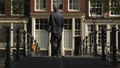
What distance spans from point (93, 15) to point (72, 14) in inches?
98.8

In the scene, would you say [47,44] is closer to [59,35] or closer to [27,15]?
[27,15]

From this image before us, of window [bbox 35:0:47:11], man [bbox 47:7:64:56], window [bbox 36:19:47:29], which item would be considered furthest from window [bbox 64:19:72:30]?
man [bbox 47:7:64:56]

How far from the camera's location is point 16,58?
19750 mm

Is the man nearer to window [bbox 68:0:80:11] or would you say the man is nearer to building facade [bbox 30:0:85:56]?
building facade [bbox 30:0:85:56]

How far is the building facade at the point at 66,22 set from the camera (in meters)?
61.1

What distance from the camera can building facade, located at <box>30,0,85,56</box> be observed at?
61.1m

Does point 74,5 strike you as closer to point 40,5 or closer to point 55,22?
point 40,5

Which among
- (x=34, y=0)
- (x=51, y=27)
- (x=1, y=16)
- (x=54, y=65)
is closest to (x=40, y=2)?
(x=34, y=0)

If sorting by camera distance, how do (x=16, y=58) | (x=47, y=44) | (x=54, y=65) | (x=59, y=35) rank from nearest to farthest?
(x=54, y=65) < (x=16, y=58) < (x=59, y=35) < (x=47, y=44)

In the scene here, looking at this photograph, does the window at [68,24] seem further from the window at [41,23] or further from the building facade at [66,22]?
the window at [41,23]

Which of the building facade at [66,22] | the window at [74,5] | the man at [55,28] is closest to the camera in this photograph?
the man at [55,28]

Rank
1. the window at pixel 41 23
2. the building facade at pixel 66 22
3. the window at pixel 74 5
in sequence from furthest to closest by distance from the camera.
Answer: the window at pixel 74 5 < the window at pixel 41 23 < the building facade at pixel 66 22

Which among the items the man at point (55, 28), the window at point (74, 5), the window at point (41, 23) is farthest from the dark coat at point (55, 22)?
the window at point (74, 5)

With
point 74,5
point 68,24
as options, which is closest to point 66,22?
point 68,24
